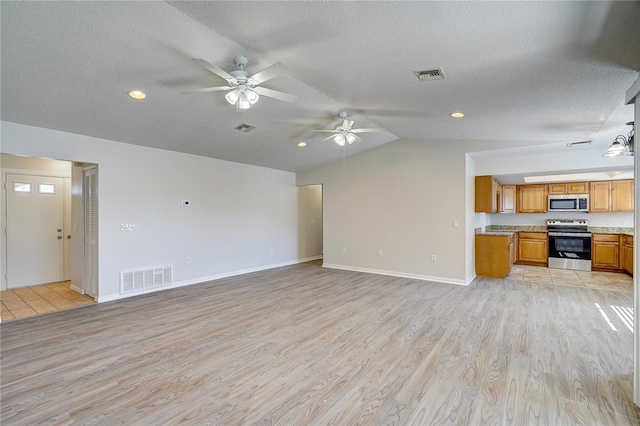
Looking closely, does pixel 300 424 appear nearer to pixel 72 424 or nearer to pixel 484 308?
pixel 72 424

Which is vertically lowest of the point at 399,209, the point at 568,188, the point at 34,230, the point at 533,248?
the point at 533,248

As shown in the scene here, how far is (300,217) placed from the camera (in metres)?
8.31

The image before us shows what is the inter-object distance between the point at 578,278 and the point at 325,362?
19.9 ft

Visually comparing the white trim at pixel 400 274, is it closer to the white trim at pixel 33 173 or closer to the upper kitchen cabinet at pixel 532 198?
the upper kitchen cabinet at pixel 532 198

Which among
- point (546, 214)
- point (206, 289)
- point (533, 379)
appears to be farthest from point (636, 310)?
point (546, 214)

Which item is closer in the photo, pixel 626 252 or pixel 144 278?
pixel 144 278

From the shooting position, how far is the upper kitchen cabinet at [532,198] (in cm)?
730

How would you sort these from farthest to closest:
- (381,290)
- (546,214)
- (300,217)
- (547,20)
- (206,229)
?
(300,217), (546,214), (206,229), (381,290), (547,20)

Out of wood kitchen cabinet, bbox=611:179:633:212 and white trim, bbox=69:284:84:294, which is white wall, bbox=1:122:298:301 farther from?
wood kitchen cabinet, bbox=611:179:633:212

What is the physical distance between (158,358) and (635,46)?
446cm

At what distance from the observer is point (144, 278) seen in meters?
5.09

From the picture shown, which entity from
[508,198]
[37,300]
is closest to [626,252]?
[508,198]

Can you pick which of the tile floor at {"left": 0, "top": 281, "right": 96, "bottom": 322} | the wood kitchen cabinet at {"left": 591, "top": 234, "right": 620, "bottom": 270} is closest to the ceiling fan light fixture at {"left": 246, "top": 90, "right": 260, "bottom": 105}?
the tile floor at {"left": 0, "top": 281, "right": 96, "bottom": 322}

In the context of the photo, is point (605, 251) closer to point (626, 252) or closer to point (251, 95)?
point (626, 252)
